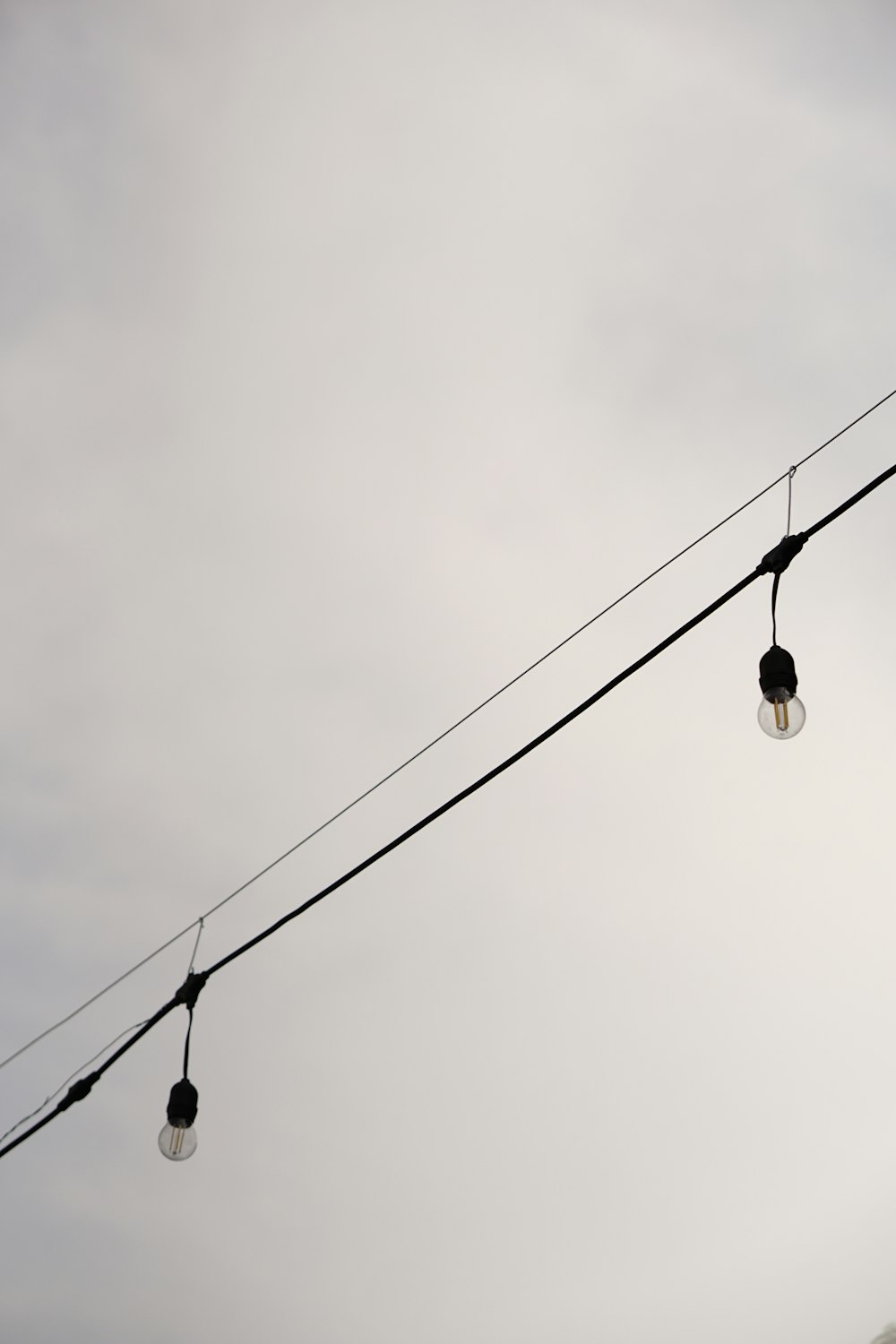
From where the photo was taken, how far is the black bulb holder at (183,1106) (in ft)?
18.3

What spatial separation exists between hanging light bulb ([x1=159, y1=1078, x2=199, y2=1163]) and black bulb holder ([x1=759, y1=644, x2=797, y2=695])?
10.3 feet

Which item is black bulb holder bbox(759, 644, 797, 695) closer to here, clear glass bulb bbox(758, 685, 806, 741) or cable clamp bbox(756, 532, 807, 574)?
clear glass bulb bbox(758, 685, 806, 741)

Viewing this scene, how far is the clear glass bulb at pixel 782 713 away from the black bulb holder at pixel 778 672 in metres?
0.01

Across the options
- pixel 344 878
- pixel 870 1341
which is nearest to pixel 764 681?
pixel 344 878

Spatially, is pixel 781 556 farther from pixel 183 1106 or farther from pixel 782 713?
pixel 183 1106

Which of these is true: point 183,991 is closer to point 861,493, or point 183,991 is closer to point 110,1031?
point 861,493

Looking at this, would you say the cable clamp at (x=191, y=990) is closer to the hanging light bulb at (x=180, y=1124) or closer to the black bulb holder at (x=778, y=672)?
the hanging light bulb at (x=180, y=1124)

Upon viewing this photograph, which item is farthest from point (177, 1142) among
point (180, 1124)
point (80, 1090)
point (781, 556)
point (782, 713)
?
point (781, 556)

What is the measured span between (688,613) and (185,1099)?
6.16 m

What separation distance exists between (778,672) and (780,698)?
0.29 ft

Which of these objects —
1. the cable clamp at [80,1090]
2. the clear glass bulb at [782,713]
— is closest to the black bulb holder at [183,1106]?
the cable clamp at [80,1090]

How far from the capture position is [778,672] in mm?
4191

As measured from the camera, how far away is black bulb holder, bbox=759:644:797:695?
13.7 feet

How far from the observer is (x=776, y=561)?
3.97 m
